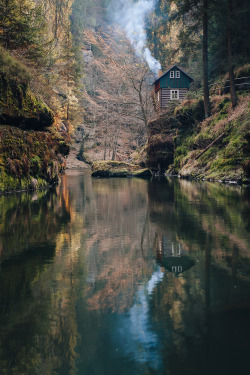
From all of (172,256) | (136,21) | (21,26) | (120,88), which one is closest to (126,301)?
(172,256)

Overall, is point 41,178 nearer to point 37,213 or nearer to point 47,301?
point 37,213

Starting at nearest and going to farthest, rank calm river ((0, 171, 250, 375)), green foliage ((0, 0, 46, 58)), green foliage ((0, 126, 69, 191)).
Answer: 1. calm river ((0, 171, 250, 375))
2. green foliage ((0, 126, 69, 191))
3. green foliage ((0, 0, 46, 58))

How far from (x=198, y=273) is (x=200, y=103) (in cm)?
→ 2533

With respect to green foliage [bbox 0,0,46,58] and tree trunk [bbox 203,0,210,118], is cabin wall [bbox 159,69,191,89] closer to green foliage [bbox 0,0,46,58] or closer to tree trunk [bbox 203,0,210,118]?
tree trunk [bbox 203,0,210,118]

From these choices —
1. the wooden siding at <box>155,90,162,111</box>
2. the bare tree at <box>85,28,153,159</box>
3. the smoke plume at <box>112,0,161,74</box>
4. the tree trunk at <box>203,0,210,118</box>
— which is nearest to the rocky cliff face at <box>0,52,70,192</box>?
the tree trunk at <box>203,0,210,118</box>

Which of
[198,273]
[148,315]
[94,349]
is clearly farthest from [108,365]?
[198,273]

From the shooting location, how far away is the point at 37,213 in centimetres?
→ 845

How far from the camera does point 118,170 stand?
29938mm

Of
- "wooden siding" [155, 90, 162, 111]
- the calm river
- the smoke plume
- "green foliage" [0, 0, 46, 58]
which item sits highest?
the smoke plume

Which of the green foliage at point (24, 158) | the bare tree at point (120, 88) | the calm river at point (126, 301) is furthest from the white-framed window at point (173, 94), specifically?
the calm river at point (126, 301)

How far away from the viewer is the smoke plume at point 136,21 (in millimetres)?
42656

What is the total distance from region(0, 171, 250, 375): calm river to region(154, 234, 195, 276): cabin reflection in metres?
0.01

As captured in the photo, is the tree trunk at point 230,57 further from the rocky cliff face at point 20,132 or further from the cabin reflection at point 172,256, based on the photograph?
the cabin reflection at point 172,256

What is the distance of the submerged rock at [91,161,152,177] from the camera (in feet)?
96.6
